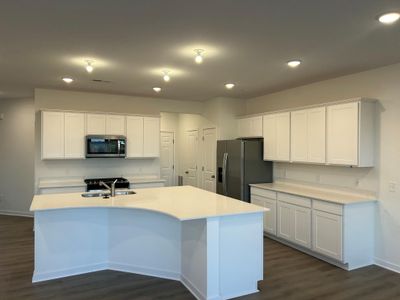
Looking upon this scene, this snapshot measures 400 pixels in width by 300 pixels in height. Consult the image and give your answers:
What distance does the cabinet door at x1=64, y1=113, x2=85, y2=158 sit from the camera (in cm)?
544

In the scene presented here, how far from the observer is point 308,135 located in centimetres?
462

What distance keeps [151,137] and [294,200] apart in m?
3.14

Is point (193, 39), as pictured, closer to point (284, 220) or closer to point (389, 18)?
point (389, 18)

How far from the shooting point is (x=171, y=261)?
11.4ft

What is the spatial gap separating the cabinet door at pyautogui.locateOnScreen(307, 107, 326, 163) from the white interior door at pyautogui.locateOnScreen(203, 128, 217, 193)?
2.32 m

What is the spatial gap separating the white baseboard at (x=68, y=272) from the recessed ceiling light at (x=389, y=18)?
3.94 metres

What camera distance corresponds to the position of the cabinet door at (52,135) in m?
5.29

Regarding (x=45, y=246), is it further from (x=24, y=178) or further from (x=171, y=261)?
(x=24, y=178)

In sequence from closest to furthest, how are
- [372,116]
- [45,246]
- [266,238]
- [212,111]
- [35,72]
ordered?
[45,246]
[372,116]
[35,72]
[266,238]
[212,111]

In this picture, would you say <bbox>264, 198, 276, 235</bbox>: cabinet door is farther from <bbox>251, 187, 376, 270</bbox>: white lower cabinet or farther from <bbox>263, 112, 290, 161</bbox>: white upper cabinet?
<bbox>263, 112, 290, 161</bbox>: white upper cabinet

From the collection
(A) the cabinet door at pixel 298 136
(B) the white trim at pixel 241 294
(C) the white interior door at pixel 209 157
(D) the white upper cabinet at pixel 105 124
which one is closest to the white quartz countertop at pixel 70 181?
(D) the white upper cabinet at pixel 105 124

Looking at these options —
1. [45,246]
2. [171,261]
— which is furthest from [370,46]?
[45,246]

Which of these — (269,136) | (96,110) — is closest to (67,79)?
(96,110)

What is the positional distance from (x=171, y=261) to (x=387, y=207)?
289 cm
